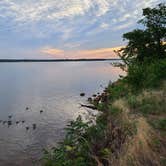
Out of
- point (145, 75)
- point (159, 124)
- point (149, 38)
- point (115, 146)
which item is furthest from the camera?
point (149, 38)

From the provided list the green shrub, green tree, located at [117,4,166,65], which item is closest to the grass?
the green shrub

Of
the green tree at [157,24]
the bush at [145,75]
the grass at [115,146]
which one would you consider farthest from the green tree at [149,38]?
the grass at [115,146]

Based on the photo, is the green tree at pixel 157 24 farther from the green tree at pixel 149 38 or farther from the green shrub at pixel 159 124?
the green shrub at pixel 159 124

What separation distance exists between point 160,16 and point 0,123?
24.5 meters

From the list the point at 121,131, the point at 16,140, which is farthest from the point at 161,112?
the point at 16,140

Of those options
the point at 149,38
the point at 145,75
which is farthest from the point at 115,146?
the point at 149,38

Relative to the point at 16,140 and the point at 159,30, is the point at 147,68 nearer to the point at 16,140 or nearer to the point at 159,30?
the point at 16,140

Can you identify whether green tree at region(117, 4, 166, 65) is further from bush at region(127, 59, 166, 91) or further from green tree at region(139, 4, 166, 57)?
bush at region(127, 59, 166, 91)

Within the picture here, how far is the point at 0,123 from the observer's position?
78.2 feet

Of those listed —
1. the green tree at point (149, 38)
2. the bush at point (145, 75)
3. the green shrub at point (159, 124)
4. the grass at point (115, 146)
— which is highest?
the green tree at point (149, 38)

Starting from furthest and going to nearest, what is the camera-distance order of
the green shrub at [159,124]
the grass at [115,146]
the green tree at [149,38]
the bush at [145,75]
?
the green tree at [149,38], the bush at [145,75], the green shrub at [159,124], the grass at [115,146]

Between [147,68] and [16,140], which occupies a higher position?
[147,68]

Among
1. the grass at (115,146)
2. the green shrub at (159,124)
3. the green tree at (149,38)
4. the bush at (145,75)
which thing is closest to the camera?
the grass at (115,146)

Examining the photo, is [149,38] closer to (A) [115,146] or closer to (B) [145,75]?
(B) [145,75]
